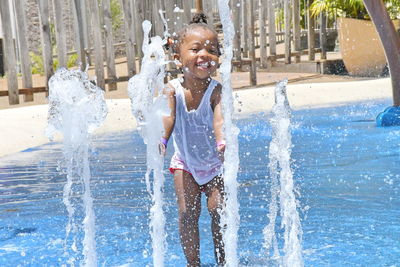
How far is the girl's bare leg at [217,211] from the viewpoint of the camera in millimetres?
3984

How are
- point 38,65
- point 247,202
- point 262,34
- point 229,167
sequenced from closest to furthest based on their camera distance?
point 229,167 < point 247,202 < point 262,34 < point 38,65

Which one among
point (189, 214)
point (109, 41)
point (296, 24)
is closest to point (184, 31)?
point (189, 214)

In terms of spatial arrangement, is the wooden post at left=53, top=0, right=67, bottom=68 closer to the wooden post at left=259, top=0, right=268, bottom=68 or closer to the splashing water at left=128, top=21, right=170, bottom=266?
the wooden post at left=259, top=0, right=268, bottom=68

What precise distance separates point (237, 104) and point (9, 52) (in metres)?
3.36

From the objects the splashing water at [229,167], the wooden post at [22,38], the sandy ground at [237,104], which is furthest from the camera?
the wooden post at [22,38]

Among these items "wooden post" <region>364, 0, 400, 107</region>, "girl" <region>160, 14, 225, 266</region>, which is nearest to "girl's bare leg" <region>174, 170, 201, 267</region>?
"girl" <region>160, 14, 225, 266</region>

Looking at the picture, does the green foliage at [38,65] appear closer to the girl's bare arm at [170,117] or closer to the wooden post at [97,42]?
the wooden post at [97,42]

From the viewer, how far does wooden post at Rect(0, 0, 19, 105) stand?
11328 millimetres

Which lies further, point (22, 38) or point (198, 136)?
point (22, 38)

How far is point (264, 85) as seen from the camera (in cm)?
1404

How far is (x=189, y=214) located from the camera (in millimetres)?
4031

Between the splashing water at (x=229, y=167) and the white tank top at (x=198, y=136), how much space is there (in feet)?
0.47

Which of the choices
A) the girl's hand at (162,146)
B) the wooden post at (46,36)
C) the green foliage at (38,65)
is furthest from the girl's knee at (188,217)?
the green foliage at (38,65)

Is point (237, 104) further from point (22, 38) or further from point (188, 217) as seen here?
point (188, 217)
